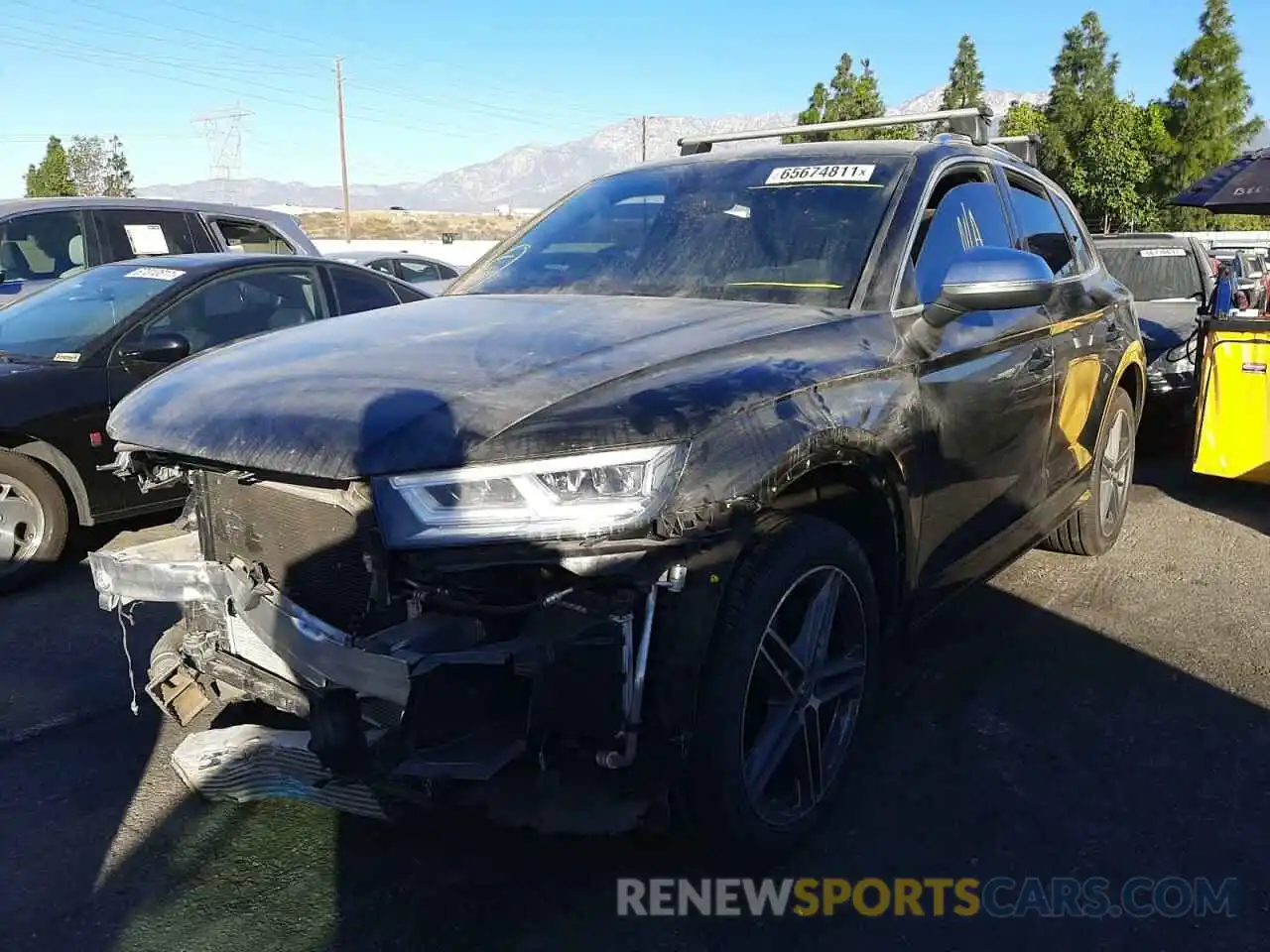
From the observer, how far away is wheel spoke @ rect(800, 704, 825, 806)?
284cm

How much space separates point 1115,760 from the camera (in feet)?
11.0

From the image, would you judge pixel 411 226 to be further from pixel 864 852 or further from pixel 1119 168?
pixel 864 852

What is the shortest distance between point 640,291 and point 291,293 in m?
3.69

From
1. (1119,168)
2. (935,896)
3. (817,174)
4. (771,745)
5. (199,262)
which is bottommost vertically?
(935,896)

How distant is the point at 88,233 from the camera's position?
8.27 metres

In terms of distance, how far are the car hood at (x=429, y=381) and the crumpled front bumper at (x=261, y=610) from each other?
1.06 feet

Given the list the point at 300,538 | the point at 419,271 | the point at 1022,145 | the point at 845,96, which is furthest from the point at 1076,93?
the point at 300,538

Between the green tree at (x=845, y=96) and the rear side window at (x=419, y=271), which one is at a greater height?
the green tree at (x=845, y=96)

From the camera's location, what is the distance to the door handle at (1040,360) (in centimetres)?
388

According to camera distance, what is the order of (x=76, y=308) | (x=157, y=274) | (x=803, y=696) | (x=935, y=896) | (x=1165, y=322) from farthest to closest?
(x=1165, y=322)
(x=157, y=274)
(x=76, y=308)
(x=803, y=696)
(x=935, y=896)

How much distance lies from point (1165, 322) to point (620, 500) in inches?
311

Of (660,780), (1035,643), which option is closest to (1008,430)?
(1035,643)

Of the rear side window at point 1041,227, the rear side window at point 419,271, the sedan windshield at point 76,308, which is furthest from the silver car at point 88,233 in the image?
the rear side window at point 1041,227

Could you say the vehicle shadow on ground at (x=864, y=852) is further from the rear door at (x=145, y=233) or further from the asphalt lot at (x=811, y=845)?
the rear door at (x=145, y=233)
